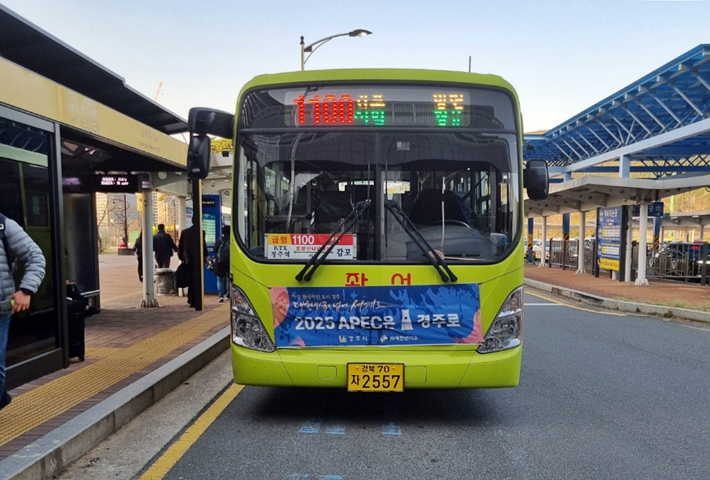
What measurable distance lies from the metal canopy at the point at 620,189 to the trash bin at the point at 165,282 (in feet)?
32.4

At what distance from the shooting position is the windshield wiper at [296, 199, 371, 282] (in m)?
4.60

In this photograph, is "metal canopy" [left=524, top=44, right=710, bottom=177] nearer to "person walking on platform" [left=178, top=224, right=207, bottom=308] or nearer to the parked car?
the parked car

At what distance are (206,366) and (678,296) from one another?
1255cm

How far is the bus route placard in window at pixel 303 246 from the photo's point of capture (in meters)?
4.71

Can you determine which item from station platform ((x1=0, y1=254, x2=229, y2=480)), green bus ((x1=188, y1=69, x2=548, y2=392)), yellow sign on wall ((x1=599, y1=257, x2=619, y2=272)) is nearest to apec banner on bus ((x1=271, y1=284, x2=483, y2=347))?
green bus ((x1=188, y1=69, x2=548, y2=392))

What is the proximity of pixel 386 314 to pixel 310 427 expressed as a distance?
1179mm

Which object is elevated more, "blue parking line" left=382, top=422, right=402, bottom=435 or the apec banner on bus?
the apec banner on bus

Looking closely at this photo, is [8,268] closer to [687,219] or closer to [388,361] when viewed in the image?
[388,361]

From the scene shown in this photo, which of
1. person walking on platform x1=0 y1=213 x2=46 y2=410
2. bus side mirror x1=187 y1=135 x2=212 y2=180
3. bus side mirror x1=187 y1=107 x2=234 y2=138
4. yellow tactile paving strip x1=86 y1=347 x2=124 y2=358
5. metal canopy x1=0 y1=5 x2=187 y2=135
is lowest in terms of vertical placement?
yellow tactile paving strip x1=86 y1=347 x2=124 y2=358

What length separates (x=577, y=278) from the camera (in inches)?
808

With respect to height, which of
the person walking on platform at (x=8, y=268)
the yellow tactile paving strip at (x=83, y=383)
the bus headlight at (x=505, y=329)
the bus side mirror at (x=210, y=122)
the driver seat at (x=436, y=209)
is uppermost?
the bus side mirror at (x=210, y=122)

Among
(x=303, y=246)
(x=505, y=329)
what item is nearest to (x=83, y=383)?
(x=303, y=246)

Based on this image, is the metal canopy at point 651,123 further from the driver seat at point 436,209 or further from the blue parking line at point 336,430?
the blue parking line at point 336,430

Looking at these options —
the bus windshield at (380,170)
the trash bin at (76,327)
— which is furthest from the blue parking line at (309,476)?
the trash bin at (76,327)
